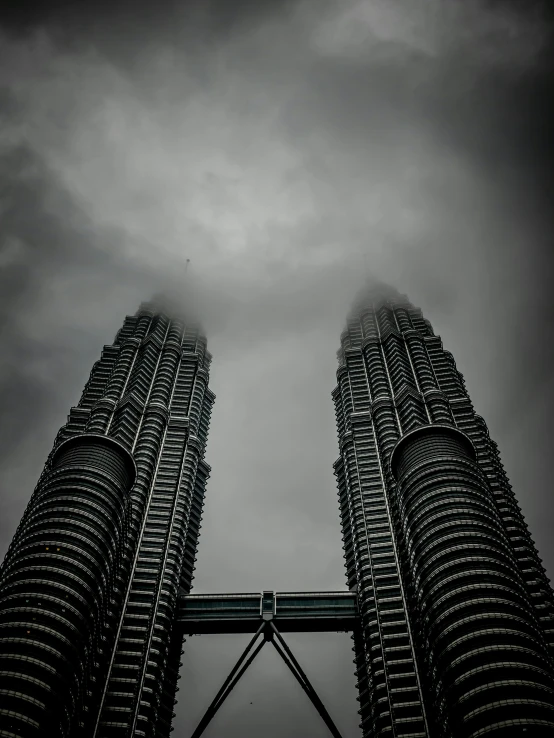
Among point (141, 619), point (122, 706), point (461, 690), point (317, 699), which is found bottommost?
point (461, 690)

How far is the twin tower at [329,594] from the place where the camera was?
78.7 meters

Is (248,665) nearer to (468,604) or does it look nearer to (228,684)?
(228,684)

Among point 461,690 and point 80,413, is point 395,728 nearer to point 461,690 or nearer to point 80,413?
point 461,690

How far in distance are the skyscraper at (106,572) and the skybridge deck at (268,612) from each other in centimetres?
492

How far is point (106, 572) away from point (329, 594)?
157ft

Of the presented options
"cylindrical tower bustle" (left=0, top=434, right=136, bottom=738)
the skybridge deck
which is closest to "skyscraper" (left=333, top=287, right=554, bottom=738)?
the skybridge deck

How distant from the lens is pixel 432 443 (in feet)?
388

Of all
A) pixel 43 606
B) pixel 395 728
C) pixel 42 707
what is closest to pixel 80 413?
pixel 43 606

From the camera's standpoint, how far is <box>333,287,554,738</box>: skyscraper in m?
76.1

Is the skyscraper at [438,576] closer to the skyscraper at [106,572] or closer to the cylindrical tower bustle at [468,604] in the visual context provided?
the cylindrical tower bustle at [468,604]

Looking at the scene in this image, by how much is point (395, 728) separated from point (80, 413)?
10489cm

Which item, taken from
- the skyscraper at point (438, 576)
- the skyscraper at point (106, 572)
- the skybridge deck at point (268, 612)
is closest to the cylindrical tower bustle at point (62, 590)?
the skyscraper at point (106, 572)

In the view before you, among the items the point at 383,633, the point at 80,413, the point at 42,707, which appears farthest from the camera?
the point at 80,413

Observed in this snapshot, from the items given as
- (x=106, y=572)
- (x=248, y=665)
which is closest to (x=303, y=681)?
(x=248, y=665)
